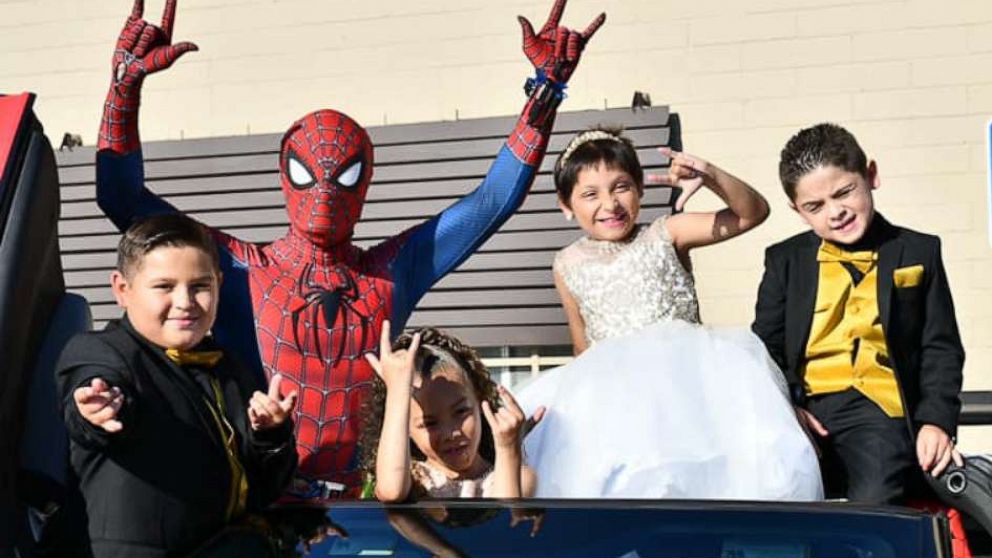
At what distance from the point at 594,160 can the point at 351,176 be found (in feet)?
2.16

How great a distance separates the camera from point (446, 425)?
3.35 m

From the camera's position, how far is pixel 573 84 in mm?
7754

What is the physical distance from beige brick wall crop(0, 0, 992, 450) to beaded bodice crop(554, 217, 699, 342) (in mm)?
3299

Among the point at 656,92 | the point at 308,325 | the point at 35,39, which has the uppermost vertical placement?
the point at 35,39

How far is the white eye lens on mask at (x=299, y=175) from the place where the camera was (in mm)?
4059

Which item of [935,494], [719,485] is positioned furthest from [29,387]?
[935,494]

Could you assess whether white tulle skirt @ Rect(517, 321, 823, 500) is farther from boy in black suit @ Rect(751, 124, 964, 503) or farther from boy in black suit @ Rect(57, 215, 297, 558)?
boy in black suit @ Rect(57, 215, 297, 558)

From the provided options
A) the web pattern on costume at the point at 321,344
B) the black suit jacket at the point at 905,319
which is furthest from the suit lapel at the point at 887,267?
the web pattern on costume at the point at 321,344

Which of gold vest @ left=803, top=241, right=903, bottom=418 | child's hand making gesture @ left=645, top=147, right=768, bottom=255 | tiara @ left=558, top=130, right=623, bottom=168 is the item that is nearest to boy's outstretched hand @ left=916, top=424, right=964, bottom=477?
gold vest @ left=803, top=241, right=903, bottom=418

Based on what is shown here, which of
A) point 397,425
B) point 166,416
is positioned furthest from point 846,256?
point 166,416

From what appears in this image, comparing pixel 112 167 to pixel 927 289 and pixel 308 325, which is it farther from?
pixel 927 289

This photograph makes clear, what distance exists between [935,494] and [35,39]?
20.8 feet

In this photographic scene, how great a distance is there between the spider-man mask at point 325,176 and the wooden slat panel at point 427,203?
3.40 meters

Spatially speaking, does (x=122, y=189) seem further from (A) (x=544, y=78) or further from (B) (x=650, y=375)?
(B) (x=650, y=375)
